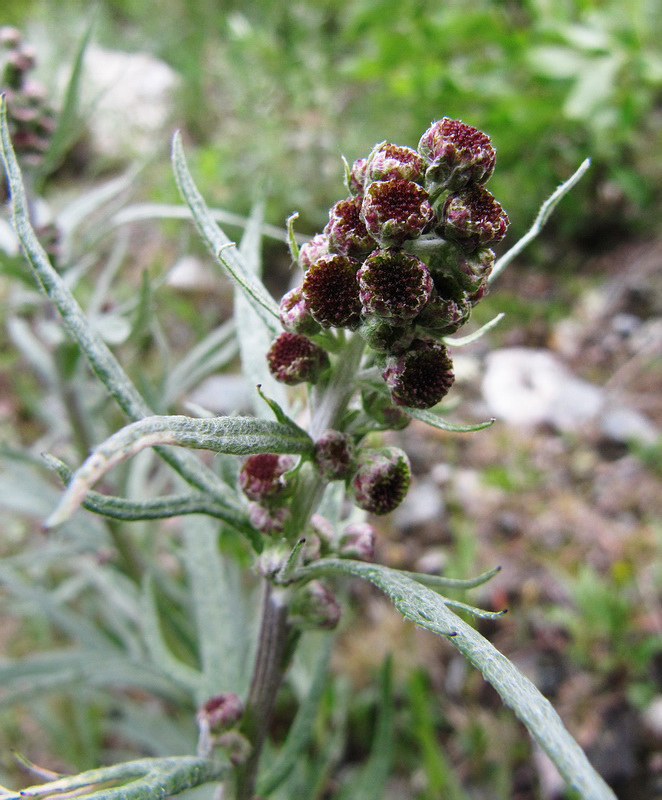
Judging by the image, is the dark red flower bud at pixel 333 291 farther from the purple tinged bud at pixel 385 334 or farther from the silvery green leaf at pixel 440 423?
the silvery green leaf at pixel 440 423

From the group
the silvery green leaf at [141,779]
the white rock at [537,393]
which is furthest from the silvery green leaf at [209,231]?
the white rock at [537,393]

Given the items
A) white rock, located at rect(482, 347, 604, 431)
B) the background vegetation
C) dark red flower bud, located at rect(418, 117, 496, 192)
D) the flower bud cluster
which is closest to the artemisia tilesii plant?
dark red flower bud, located at rect(418, 117, 496, 192)

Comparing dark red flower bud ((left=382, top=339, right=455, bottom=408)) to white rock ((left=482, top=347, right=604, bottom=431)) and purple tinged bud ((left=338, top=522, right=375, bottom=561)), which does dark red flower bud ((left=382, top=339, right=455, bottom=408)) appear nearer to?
purple tinged bud ((left=338, top=522, right=375, bottom=561))

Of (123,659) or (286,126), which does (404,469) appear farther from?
(286,126)

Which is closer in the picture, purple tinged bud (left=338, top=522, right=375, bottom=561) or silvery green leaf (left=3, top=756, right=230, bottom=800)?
silvery green leaf (left=3, top=756, right=230, bottom=800)

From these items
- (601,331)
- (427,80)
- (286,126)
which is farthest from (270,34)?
(601,331)
